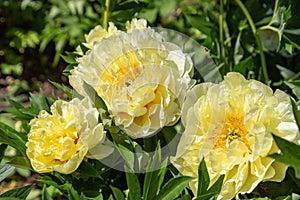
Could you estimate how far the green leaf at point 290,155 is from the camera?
1.71 ft

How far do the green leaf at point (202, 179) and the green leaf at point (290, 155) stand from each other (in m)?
0.08

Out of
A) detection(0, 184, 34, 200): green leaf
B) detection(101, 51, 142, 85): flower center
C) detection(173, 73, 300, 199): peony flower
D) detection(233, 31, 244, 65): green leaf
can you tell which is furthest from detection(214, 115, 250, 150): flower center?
detection(233, 31, 244, 65): green leaf

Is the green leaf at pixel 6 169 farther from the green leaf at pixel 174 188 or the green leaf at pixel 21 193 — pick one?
the green leaf at pixel 174 188

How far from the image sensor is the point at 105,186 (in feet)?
2.37

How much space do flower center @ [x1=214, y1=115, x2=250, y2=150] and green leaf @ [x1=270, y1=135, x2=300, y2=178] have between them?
0.07 meters

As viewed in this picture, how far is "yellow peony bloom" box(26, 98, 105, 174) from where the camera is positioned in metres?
0.62

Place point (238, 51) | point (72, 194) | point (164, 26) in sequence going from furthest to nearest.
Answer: point (164, 26) < point (238, 51) < point (72, 194)

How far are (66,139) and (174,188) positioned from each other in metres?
0.12

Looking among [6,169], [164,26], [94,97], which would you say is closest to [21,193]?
[6,169]

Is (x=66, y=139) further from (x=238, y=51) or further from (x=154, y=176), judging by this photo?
(x=238, y=51)

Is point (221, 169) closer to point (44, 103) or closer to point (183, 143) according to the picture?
point (183, 143)

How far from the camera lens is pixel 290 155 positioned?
0.52 meters

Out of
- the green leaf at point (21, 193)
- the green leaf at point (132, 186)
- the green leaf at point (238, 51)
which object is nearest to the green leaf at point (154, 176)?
the green leaf at point (132, 186)

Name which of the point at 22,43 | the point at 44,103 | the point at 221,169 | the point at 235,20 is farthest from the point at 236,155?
the point at 22,43
